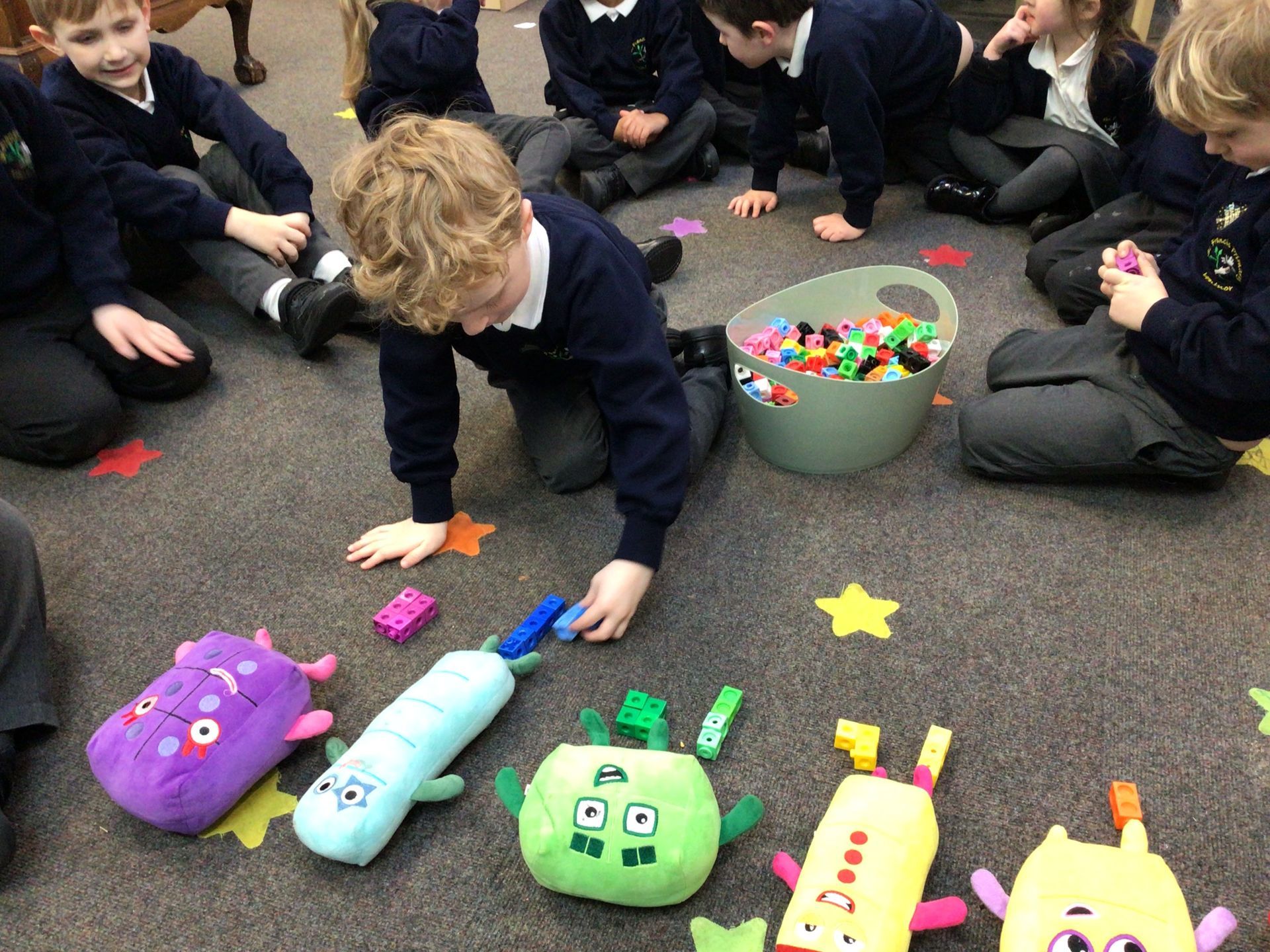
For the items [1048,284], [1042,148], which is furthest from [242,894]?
[1042,148]

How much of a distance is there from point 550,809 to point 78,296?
3.53ft

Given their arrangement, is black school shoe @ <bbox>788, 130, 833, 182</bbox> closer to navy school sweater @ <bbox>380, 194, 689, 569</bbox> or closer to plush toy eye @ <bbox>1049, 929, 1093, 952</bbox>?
navy school sweater @ <bbox>380, 194, 689, 569</bbox>

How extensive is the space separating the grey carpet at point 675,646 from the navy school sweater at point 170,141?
265 millimetres

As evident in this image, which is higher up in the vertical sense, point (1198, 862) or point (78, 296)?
point (78, 296)

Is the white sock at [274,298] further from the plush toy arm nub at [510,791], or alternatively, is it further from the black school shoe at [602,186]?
the plush toy arm nub at [510,791]

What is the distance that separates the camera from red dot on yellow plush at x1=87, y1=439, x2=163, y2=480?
1.26 metres

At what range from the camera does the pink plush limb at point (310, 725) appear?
33.5 inches

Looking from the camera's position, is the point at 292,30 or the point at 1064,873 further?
the point at 292,30

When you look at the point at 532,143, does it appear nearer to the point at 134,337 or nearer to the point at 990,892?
the point at 134,337

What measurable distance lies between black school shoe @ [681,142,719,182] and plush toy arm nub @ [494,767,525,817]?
1422 millimetres

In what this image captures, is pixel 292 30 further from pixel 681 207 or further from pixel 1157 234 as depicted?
pixel 1157 234

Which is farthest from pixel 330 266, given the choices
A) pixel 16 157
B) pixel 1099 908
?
pixel 1099 908

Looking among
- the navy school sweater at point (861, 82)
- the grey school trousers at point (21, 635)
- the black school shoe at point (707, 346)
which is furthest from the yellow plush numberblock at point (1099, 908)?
the navy school sweater at point (861, 82)

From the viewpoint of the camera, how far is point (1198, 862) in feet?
2.46
